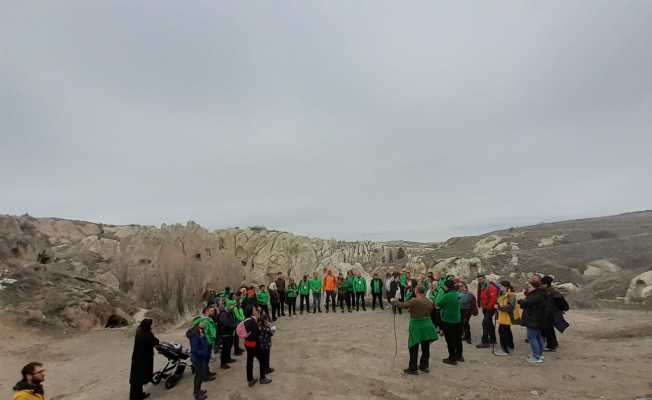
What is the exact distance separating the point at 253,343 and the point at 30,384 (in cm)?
341

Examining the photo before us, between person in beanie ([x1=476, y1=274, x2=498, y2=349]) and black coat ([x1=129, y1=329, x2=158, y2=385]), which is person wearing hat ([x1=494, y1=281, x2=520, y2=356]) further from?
black coat ([x1=129, y1=329, x2=158, y2=385])

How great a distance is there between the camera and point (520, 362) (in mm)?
8141

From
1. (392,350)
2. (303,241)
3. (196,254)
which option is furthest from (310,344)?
(303,241)

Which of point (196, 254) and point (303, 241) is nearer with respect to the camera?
point (196, 254)

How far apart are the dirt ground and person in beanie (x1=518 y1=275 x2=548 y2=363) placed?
31 cm

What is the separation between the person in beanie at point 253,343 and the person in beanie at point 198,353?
0.87 metres

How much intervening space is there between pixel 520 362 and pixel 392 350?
2.93 m

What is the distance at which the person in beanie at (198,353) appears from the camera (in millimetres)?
7273

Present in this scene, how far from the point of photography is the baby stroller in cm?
838

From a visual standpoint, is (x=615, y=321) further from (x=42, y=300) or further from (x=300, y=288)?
(x=42, y=300)

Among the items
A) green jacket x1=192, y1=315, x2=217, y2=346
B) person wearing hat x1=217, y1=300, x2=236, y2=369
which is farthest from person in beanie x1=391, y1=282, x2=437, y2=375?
person wearing hat x1=217, y1=300, x2=236, y2=369

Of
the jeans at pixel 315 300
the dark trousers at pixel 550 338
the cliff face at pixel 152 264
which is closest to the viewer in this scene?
the dark trousers at pixel 550 338

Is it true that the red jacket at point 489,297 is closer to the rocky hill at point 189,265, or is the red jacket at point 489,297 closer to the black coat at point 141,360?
Result: the black coat at point 141,360

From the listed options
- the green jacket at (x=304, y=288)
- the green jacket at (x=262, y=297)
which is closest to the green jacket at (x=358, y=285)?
the green jacket at (x=304, y=288)
